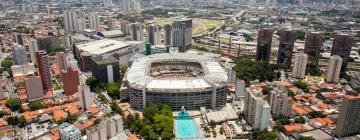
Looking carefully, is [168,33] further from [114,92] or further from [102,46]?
[114,92]

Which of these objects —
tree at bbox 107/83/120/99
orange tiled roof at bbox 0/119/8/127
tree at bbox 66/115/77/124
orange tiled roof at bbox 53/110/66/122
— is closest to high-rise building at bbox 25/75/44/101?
orange tiled roof at bbox 53/110/66/122

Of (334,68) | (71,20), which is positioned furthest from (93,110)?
(71,20)

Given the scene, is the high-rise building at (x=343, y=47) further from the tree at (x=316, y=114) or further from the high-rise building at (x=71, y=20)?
the high-rise building at (x=71, y=20)

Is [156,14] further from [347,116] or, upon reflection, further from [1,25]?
[347,116]

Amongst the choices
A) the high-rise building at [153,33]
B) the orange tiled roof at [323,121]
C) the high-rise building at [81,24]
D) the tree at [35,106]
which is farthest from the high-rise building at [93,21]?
the orange tiled roof at [323,121]

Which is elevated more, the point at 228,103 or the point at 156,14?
the point at 156,14

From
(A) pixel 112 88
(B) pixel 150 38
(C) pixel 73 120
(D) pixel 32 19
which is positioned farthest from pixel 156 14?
(C) pixel 73 120
